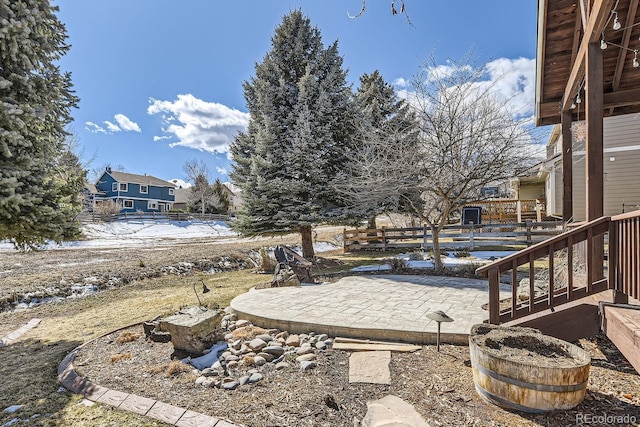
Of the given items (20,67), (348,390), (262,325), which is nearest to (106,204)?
(20,67)

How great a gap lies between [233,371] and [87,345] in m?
2.44

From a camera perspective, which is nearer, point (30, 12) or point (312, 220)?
point (30, 12)

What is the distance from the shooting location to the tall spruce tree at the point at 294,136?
1073 cm

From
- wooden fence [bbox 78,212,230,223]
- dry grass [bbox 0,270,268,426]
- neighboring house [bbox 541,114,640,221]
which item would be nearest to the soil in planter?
dry grass [bbox 0,270,268,426]

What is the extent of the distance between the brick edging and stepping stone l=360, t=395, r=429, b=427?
3.37 ft

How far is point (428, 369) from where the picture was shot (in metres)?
3.08

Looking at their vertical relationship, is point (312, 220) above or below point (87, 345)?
above

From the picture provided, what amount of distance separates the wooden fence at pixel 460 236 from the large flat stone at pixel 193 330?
10068 millimetres

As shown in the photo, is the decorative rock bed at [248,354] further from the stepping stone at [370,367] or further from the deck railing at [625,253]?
the deck railing at [625,253]

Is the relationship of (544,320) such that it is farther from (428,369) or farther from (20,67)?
(20,67)

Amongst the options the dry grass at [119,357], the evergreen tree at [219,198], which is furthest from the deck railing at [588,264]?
the evergreen tree at [219,198]

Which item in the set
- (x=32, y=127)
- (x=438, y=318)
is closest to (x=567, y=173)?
(x=438, y=318)

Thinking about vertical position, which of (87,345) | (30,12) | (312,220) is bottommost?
(87,345)

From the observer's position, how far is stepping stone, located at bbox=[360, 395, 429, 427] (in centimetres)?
210
